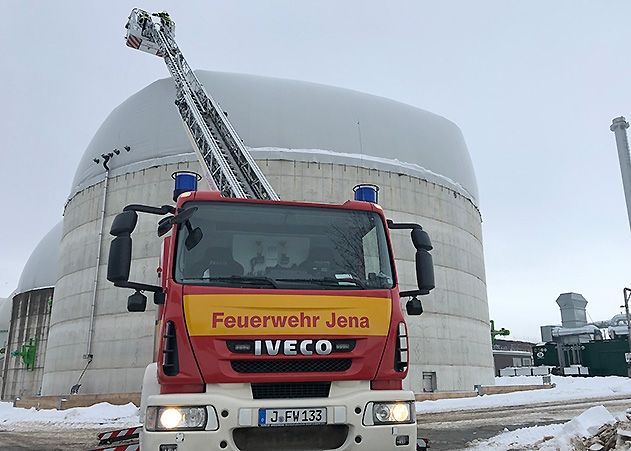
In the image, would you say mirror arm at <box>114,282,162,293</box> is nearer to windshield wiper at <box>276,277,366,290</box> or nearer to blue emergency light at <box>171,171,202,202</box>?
windshield wiper at <box>276,277,366,290</box>

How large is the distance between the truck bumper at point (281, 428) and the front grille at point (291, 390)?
6cm

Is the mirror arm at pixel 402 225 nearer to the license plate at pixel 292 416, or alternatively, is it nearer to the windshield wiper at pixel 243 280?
the windshield wiper at pixel 243 280

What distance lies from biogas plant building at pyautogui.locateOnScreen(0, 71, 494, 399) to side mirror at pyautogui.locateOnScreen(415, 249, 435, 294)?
56.7ft

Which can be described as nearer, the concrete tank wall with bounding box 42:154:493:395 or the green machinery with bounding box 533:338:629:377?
the concrete tank wall with bounding box 42:154:493:395

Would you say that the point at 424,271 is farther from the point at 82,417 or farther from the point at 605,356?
the point at 605,356

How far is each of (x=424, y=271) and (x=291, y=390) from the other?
2046 mm

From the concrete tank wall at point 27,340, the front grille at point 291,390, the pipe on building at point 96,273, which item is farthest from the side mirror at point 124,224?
the concrete tank wall at point 27,340

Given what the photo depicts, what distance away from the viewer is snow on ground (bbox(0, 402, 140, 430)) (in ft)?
58.1

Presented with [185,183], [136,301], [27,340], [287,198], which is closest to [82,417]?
[287,198]

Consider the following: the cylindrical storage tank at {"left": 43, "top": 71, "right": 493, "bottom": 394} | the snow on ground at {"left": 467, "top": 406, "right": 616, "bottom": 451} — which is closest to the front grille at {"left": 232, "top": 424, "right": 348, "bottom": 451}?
the snow on ground at {"left": 467, "top": 406, "right": 616, "bottom": 451}

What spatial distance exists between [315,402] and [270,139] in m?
22.0

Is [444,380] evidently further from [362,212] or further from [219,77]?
[362,212]

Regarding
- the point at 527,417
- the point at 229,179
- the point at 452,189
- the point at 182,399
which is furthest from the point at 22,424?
the point at 452,189

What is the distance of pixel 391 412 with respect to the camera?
Result: 4.90 m
